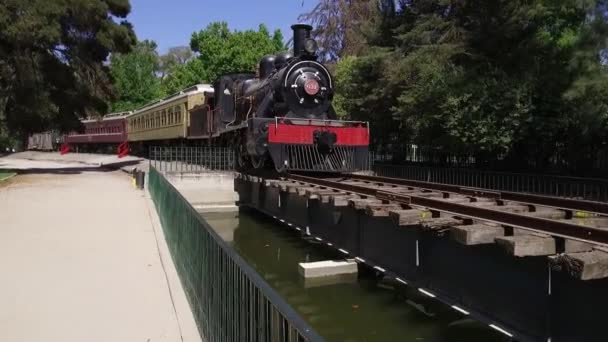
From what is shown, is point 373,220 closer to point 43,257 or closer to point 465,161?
point 43,257

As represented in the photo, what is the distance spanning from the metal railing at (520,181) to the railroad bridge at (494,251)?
6641 millimetres

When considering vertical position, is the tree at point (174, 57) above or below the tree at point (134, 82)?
above

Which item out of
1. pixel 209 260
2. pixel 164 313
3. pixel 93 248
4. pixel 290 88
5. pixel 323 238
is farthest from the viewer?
pixel 290 88

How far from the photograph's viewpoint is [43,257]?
27.9 ft

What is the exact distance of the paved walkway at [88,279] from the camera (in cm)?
541

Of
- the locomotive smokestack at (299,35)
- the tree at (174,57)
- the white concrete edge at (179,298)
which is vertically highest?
the tree at (174,57)

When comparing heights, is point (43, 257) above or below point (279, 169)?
below

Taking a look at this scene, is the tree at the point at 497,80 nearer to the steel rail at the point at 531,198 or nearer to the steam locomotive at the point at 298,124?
the steam locomotive at the point at 298,124

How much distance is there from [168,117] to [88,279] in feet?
78.1

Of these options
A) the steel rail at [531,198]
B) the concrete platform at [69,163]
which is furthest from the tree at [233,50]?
the steel rail at [531,198]

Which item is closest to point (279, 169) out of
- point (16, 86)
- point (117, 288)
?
point (117, 288)

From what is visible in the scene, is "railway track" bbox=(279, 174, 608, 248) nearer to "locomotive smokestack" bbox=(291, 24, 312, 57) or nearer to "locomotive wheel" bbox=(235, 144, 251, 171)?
"locomotive smokestack" bbox=(291, 24, 312, 57)

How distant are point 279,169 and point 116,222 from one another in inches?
159

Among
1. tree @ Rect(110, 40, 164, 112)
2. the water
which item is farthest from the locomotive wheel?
tree @ Rect(110, 40, 164, 112)
